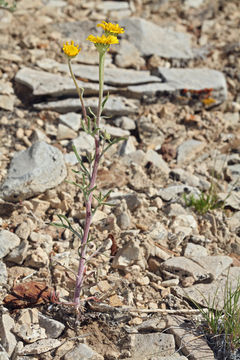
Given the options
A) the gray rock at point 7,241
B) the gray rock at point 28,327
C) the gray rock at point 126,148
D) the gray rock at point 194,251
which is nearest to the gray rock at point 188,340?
the gray rock at point 194,251

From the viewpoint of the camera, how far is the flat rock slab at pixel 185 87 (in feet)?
16.5

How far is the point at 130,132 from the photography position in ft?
15.5

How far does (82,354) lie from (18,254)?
2.80 ft

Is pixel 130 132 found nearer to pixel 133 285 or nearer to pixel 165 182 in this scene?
pixel 165 182

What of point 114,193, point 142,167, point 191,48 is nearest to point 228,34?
point 191,48

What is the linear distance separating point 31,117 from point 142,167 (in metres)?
1.23

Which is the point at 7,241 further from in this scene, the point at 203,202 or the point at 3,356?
the point at 203,202

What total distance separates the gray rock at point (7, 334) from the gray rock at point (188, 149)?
2398 mm

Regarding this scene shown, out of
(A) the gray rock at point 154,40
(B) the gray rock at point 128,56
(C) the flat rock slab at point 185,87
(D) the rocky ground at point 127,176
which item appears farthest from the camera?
(A) the gray rock at point 154,40

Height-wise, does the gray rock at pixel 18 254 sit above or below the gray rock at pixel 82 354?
above

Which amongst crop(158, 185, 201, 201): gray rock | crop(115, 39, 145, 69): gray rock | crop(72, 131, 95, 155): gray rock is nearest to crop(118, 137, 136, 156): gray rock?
crop(72, 131, 95, 155): gray rock

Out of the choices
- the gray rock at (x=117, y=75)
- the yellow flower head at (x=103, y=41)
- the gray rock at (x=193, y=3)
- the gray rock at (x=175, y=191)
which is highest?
the yellow flower head at (x=103, y=41)

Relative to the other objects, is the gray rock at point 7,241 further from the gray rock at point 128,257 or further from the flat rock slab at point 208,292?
the flat rock slab at point 208,292

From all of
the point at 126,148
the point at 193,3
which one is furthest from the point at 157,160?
the point at 193,3
